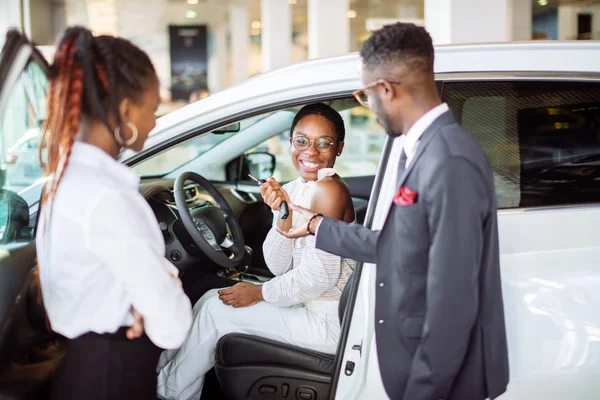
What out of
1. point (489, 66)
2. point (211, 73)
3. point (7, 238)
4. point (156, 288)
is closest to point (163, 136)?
point (7, 238)

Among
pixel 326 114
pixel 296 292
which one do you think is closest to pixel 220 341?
pixel 296 292

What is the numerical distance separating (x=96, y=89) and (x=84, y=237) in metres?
0.33

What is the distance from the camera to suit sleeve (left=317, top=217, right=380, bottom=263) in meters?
1.73

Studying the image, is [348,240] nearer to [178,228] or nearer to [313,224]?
[313,224]

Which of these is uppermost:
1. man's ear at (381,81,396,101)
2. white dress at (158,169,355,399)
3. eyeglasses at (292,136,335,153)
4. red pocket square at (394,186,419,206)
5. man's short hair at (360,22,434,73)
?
man's short hair at (360,22,434,73)

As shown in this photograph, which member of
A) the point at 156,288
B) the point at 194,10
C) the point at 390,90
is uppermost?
the point at 194,10

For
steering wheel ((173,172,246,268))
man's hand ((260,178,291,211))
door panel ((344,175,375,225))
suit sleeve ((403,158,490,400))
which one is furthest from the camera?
door panel ((344,175,375,225))

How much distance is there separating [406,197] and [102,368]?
0.82m

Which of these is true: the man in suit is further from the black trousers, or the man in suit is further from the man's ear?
the black trousers

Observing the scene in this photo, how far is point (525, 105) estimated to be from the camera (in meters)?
2.03

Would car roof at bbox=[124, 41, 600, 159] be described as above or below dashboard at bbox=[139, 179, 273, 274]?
above

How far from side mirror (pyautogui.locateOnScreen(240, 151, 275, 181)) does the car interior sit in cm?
69

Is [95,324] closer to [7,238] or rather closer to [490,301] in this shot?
[7,238]

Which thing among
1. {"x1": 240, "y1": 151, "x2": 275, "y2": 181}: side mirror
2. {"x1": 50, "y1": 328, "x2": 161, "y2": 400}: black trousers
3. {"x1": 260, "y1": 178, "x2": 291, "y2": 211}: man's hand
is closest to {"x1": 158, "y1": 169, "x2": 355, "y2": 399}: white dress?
{"x1": 260, "y1": 178, "x2": 291, "y2": 211}: man's hand
